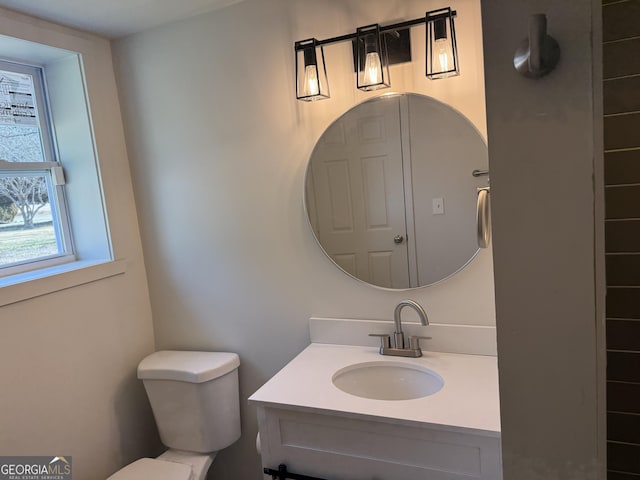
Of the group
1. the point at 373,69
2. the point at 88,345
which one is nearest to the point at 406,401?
Answer: the point at 373,69

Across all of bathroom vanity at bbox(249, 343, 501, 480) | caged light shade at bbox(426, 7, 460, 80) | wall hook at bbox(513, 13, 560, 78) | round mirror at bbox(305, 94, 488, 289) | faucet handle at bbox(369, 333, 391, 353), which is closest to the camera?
wall hook at bbox(513, 13, 560, 78)

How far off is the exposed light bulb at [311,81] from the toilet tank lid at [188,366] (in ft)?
3.70

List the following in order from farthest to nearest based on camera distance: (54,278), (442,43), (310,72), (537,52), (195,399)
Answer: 1. (195,399)
2. (54,278)
3. (310,72)
4. (442,43)
5. (537,52)

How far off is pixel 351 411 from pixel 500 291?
0.94 meters

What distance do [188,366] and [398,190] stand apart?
3.63 feet

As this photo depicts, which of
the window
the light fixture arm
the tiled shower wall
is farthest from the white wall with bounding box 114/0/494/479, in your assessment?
the tiled shower wall

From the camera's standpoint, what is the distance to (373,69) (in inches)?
60.3

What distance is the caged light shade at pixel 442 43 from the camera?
1.46 m

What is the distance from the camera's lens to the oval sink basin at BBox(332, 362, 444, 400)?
1.59 metres

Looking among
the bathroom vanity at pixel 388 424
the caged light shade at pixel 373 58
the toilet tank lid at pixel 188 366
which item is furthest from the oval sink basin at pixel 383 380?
the caged light shade at pixel 373 58

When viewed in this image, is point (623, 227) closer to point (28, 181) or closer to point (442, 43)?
point (442, 43)

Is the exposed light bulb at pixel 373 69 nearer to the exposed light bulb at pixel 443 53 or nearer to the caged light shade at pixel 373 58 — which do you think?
the caged light shade at pixel 373 58

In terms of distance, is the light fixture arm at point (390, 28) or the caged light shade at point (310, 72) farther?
the caged light shade at point (310, 72)

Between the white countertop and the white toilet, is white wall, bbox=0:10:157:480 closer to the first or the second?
the white toilet
